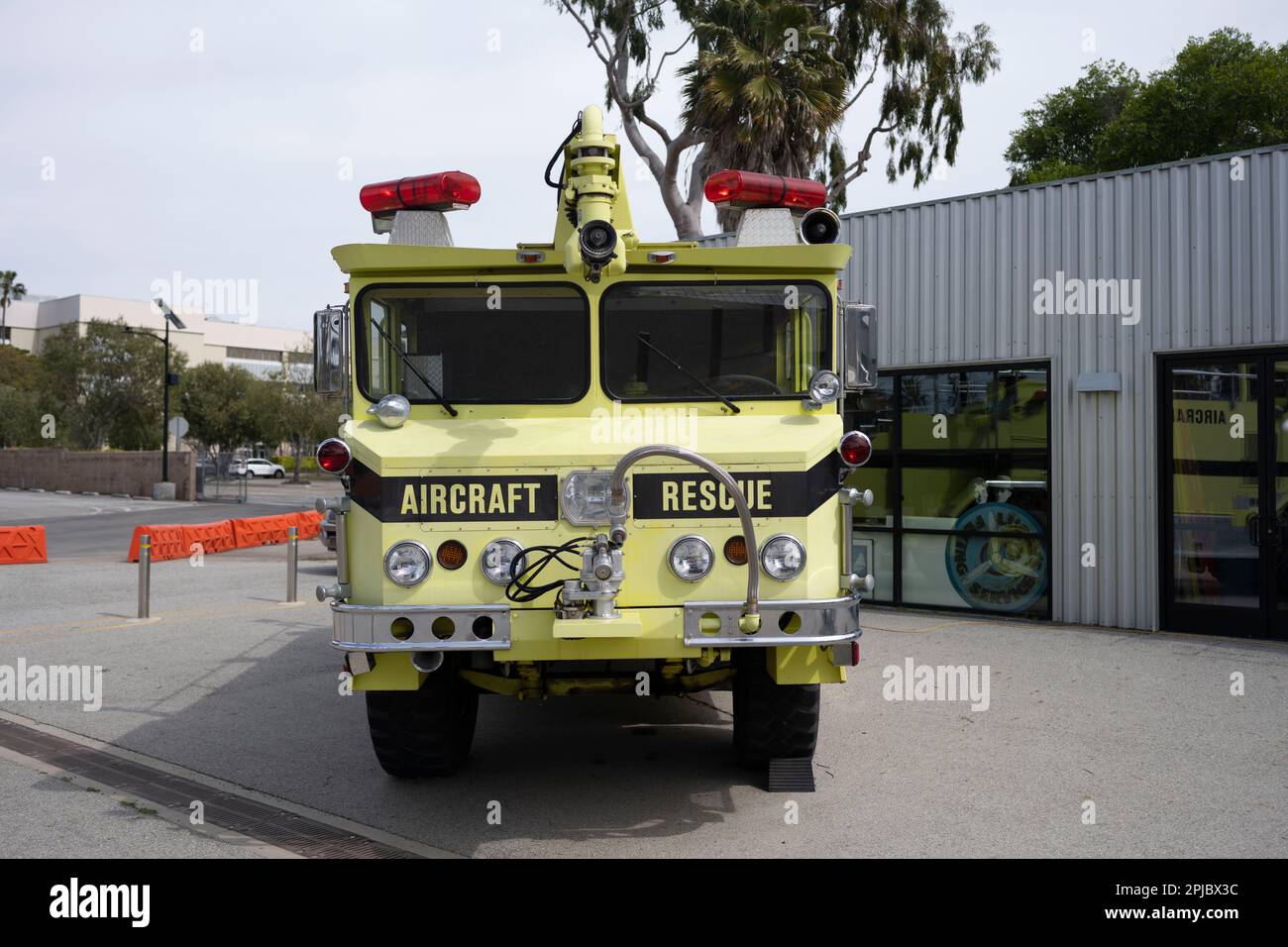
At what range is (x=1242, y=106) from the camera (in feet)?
93.4

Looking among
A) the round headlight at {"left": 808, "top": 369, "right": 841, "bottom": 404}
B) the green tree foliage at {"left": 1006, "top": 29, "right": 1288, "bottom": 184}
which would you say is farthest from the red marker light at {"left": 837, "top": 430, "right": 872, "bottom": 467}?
the green tree foliage at {"left": 1006, "top": 29, "right": 1288, "bottom": 184}

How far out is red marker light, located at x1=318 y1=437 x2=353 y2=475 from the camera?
4.86 meters

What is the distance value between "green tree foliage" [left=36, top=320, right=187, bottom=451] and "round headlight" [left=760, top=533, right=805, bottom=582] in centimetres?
4680

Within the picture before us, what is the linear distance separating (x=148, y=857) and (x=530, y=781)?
1968mm

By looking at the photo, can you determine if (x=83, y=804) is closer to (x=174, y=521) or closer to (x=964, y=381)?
(x=964, y=381)

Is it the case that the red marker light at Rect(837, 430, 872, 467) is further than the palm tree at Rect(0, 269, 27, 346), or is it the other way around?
the palm tree at Rect(0, 269, 27, 346)

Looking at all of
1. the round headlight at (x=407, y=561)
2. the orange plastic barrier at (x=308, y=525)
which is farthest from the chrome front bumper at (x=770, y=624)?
the orange plastic barrier at (x=308, y=525)

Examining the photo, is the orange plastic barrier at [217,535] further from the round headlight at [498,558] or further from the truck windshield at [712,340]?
the round headlight at [498,558]

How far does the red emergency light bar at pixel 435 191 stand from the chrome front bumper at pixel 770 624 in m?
2.42

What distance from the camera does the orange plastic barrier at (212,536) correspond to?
1950 centimetres

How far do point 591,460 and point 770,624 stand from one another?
1.10m

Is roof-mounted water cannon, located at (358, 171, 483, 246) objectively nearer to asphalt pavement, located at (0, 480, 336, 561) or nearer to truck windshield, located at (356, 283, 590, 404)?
truck windshield, located at (356, 283, 590, 404)

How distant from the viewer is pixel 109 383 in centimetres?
4659

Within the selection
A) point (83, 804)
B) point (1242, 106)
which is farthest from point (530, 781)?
point (1242, 106)
